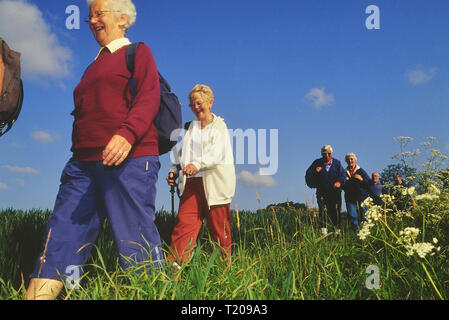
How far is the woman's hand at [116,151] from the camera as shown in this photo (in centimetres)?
224

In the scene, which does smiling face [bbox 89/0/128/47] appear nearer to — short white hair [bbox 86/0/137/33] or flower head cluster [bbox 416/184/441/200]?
short white hair [bbox 86/0/137/33]

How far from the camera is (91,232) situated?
8.45ft

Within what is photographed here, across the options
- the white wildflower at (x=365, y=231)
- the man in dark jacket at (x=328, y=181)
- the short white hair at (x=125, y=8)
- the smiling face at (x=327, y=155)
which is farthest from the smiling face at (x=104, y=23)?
the smiling face at (x=327, y=155)

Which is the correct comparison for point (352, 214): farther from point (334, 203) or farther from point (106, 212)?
point (106, 212)

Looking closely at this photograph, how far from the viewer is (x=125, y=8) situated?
272 cm

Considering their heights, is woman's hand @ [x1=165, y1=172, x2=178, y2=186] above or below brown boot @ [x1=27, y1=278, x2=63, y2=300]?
above

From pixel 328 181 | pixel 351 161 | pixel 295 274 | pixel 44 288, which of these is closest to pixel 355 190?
pixel 351 161

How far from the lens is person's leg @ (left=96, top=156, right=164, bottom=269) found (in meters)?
2.38

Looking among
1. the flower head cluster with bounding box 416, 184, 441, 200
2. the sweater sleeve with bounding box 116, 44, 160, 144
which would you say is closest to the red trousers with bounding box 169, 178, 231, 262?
the sweater sleeve with bounding box 116, 44, 160, 144

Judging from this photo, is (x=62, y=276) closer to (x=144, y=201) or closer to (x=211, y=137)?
(x=144, y=201)

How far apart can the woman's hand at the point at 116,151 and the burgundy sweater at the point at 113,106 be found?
0.10m

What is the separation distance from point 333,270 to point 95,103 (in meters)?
2.21

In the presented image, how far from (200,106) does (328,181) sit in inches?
175

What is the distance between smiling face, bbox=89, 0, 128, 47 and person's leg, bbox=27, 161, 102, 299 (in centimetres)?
91
